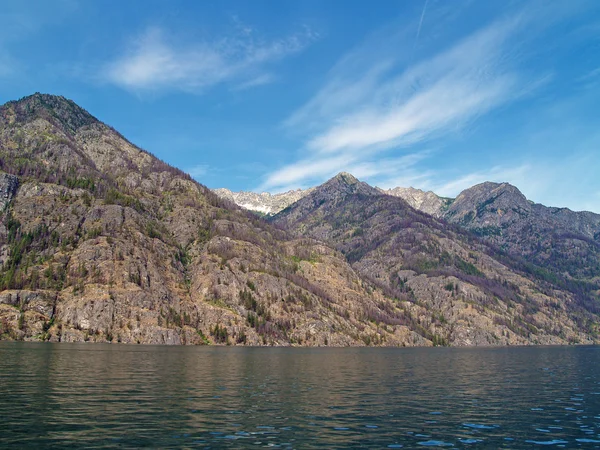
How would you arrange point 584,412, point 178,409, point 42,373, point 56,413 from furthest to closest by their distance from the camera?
point 42,373 → point 584,412 → point 178,409 → point 56,413

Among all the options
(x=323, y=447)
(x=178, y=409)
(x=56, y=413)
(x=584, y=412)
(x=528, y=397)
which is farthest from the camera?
(x=528, y=397)

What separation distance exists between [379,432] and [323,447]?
27.6 feet

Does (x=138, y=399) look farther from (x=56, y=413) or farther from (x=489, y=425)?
(x=489, y=425)

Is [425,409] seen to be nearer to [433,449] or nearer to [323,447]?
[433,449]

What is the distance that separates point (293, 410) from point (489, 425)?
21.4 m

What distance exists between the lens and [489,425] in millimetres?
46500

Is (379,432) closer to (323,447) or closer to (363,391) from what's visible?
(323,447)

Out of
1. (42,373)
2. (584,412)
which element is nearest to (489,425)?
(584,412)

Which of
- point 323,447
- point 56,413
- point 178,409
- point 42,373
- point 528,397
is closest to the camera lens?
point 323,447

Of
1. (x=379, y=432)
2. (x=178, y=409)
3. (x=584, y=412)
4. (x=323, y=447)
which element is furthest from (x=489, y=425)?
(x=178, y=409)

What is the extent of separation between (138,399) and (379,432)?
31.9m

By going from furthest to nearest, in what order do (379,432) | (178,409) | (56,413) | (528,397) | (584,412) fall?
(528,397)
(584,412)
(178,409)
(56,413)
(379,432)

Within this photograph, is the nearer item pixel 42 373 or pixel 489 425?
pixel 489 425

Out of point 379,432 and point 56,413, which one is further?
point 56,413
